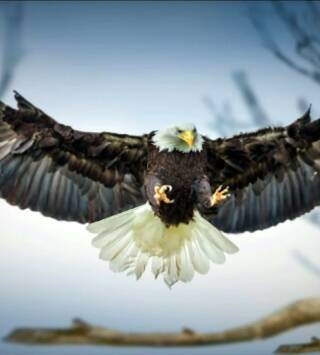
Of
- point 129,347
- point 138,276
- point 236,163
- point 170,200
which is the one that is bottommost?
point 129,347

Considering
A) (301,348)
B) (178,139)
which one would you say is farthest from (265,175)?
(301,348)

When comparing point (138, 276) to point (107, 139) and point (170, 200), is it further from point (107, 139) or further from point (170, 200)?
point (107, 139)

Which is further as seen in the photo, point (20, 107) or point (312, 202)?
point (312, 202)

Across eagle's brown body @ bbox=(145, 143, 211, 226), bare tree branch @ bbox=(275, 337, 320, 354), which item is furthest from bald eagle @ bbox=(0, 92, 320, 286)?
bare tree branch @ bbox=(275, 337, 320, 354)

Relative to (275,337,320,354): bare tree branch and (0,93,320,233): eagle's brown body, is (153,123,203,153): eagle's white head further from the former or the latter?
(275,337,320,354): bare tree branch

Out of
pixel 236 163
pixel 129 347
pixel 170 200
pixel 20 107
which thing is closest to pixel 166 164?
pixel 170 200

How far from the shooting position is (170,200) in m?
1.77

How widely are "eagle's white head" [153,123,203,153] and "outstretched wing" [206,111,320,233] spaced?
6 cm

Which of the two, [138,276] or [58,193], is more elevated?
[58,193]

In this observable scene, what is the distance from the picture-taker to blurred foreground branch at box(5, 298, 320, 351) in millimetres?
1959

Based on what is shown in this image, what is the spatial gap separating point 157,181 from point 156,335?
0.46 m

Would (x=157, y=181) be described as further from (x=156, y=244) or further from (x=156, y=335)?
(x=156, y=335)

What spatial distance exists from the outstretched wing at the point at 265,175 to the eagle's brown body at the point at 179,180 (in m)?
0.09

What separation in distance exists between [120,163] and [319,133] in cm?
51
